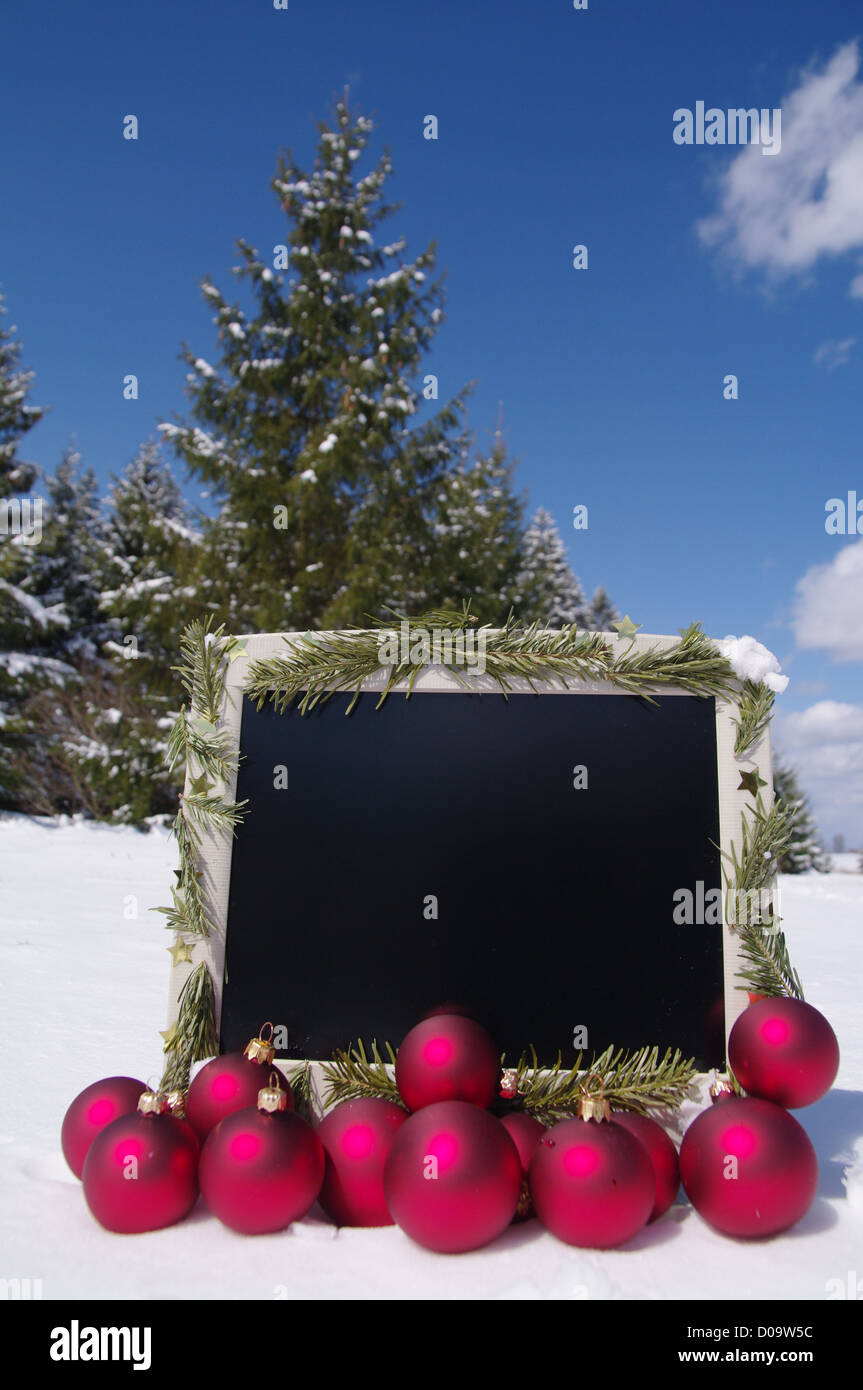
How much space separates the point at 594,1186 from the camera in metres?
1.73

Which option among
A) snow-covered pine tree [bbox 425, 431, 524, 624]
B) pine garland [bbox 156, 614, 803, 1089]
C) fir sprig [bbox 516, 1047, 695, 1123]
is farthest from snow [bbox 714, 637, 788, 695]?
snow-covered pine tree [bbox 425, 431, 524, 624]

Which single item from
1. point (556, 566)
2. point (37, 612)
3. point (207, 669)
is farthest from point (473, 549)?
point (556, 566)

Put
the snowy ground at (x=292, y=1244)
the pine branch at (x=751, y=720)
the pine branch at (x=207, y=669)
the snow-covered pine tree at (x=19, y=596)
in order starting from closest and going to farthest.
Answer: the snowy ground at (x=292, y=1244) → the pine branch at (x=751, y=720) → the pine branch at (x=207, y=669) → the snow-covered pine tree at (x=19, y=596)

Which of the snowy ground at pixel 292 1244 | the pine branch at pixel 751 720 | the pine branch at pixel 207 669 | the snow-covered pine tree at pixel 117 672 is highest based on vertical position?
the snow-covered pine tree at pixel 117 672

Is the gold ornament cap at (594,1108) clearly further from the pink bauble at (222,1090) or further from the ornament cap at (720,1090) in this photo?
the pink bauble at (222,1090)

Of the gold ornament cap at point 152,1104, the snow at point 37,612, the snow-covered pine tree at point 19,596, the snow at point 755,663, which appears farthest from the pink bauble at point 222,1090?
the snow at point 37,612

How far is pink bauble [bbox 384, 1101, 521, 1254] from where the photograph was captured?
5.61 ft

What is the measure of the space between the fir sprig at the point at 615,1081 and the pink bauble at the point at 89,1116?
40.6 inches

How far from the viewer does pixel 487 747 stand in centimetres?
238

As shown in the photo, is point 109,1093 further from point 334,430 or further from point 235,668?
point 334,430

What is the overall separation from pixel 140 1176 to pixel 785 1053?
1.54 meters

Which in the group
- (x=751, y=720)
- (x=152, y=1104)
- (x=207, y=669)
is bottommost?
(x=152, y=1104)

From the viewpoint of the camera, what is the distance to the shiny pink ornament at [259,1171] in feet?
5.90

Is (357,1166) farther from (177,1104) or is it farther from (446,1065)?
(177,1104)
